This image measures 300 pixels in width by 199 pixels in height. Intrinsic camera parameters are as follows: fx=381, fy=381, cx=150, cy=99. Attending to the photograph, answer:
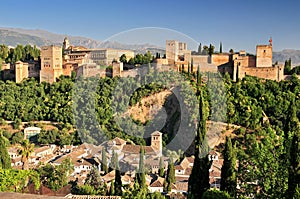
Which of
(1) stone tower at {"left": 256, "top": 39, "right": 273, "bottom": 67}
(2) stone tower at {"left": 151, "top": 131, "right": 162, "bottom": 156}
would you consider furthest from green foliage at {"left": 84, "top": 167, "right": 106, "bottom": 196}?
(1) stone tower at {"left": 256, "top": 39, "right": 273, "bottom": 67}

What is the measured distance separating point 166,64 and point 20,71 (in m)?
9.78

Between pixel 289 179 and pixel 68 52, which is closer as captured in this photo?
pixel 289 179

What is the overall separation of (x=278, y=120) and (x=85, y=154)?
34.1ft

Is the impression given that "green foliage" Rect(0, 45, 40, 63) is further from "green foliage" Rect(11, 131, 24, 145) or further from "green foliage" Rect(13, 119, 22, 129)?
"green foliage" Rect(11, 131, 24, 145)

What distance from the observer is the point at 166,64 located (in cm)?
2198

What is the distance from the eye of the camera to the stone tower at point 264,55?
23.0m

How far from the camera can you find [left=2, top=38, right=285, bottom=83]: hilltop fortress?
73.0ft

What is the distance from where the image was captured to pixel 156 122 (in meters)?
21.0

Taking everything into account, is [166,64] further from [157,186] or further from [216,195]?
[216,195]

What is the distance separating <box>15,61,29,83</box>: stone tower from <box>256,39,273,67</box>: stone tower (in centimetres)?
1490

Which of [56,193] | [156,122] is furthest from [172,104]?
[56,193]

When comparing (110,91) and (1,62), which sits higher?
(1,62)

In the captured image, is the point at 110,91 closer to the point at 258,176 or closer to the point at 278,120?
the point at 278,120

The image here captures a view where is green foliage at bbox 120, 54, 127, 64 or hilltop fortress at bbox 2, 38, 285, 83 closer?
hilltop fortress at bbox 2, 38, 285, 83
